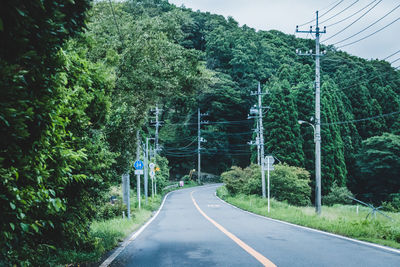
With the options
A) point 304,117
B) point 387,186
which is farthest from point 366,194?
point 304,117

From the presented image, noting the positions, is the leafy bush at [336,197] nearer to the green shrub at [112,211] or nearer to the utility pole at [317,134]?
the utility pole at [317,134]

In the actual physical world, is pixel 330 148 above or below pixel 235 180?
above

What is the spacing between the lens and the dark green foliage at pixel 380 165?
1781 inches

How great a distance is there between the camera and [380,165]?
45.6m

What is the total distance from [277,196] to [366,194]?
72.0 feet

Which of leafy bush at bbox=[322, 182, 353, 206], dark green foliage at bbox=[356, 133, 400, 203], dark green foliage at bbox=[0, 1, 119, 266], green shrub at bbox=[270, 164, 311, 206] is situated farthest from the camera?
dark green foliage at bbox=[356, 133, 400, 203]

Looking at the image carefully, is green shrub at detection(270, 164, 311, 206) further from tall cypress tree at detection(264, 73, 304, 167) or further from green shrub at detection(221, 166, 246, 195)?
tall cypress tree at detection(264, 73, 304, 167)

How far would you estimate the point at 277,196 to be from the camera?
32562 mm

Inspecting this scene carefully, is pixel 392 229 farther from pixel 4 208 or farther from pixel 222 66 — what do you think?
pixel 222 66

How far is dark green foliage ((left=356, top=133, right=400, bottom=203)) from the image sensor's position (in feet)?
148

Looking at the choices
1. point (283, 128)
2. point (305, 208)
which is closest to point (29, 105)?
point (305, 208)

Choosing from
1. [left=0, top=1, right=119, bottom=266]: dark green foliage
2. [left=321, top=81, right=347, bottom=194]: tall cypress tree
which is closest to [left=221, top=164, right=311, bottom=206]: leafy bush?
[left=321, top=81, right=347, bottom=194]: tall cypress tree

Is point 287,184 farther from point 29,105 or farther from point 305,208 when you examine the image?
point 29,105

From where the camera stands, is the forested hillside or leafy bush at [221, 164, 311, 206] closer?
the forested hillside
